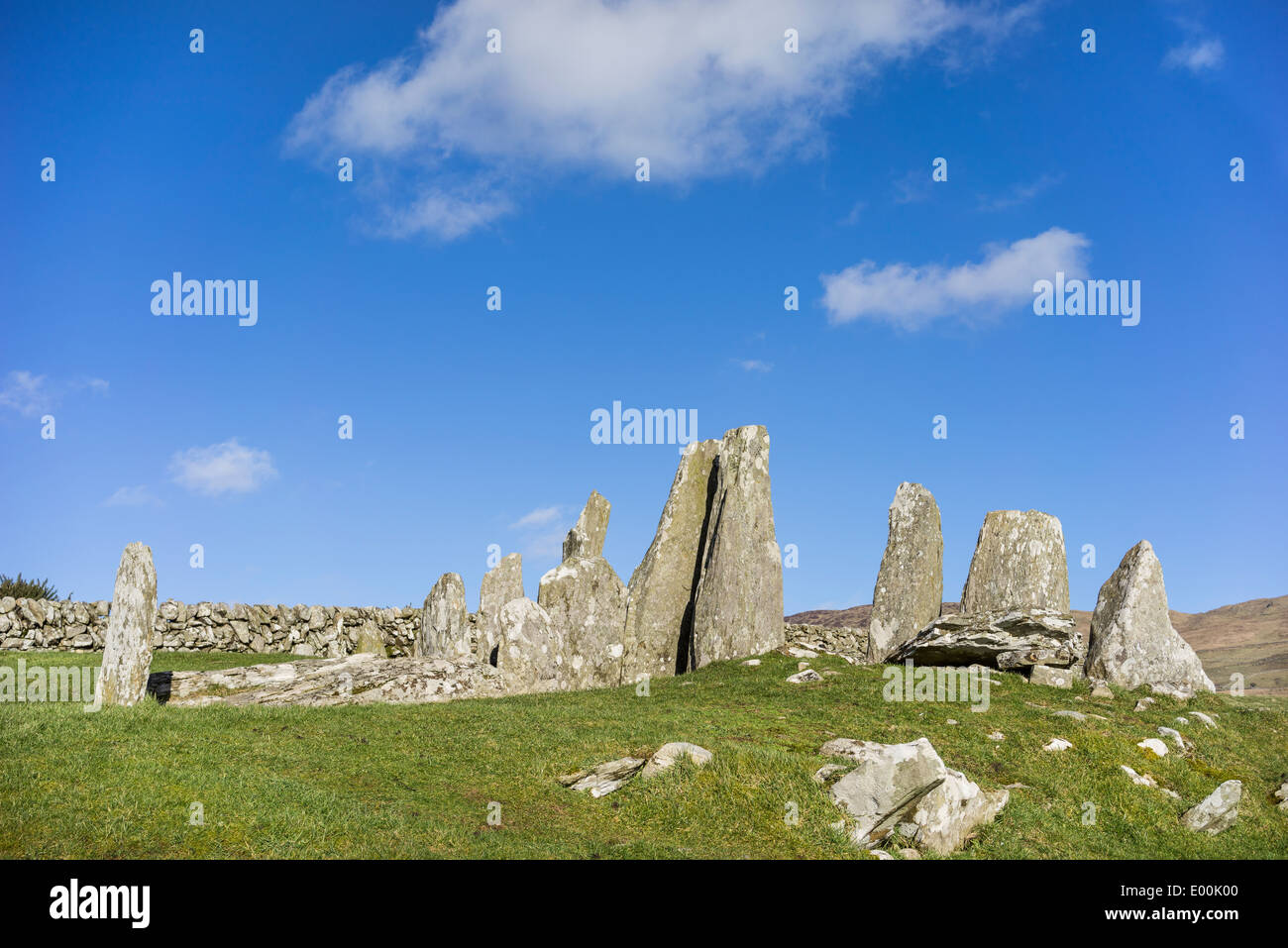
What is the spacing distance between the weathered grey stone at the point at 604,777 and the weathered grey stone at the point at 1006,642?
418 inches

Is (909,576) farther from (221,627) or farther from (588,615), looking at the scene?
(221,627)

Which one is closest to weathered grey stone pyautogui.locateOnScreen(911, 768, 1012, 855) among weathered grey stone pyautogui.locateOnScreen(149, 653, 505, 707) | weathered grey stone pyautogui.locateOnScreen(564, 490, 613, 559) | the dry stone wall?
weathered grey stone pyautogui.locateOnScreen(149, 653, 505, 707)

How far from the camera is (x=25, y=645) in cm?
2498

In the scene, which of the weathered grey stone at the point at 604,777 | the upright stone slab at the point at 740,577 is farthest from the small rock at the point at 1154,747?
the upright stone slab at the point at 740,577

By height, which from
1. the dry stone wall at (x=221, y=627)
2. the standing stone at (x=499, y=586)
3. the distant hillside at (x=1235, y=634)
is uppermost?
the standing stone at (x=499, y=586)

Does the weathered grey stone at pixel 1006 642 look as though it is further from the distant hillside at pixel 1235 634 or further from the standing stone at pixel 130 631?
the distant hillside at pixel 1235 634

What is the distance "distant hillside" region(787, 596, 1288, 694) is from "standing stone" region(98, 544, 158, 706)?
105 ft

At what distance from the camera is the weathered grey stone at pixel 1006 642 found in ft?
66.0

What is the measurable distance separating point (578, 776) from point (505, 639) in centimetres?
840

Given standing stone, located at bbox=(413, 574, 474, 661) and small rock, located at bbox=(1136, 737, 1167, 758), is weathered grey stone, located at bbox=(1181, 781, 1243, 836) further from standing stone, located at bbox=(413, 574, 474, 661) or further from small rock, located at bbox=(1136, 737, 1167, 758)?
standing stone, located at bbox=(413, 574, 474, 661)

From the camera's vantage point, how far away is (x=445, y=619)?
24.7 metres

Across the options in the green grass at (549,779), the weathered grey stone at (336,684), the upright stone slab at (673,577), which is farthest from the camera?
the upright stone slab at (673,577)
